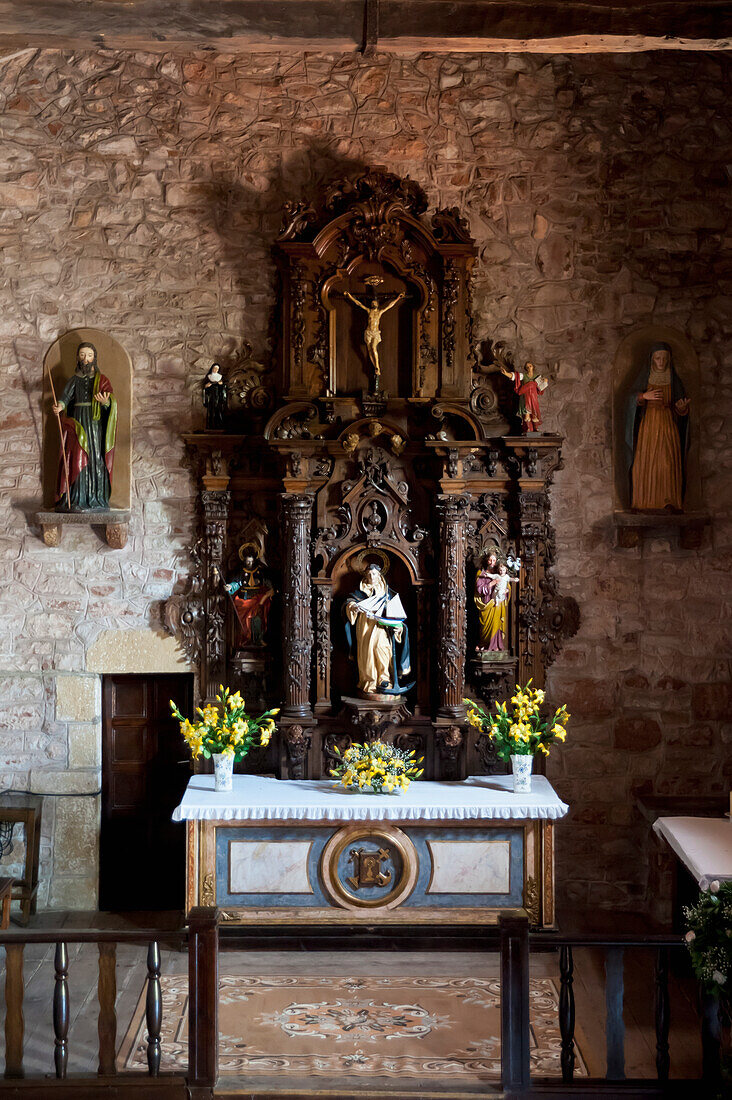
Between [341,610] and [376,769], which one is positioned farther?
[341,610]

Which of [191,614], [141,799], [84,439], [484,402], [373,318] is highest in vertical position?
[373,318]

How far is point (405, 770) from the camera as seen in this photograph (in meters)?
6.90

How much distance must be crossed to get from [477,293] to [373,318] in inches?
35.9

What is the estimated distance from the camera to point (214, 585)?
733 centimetres

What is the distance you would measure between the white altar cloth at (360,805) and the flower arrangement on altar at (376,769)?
75 mm

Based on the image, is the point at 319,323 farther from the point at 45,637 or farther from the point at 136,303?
the point at 45,637

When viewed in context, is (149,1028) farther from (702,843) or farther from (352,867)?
(702,843)

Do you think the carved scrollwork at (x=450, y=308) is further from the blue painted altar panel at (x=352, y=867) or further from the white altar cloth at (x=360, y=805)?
the blue painted altar panel at (x=352, y=867)

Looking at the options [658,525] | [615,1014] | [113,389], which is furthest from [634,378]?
[615,1014]

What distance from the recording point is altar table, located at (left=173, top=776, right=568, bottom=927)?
6520 mm

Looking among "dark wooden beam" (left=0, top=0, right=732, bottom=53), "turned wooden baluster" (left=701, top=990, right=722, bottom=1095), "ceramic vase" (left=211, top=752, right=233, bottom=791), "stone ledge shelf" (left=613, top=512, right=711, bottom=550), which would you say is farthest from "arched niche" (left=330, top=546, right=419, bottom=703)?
"turned wooden baluster" (left=701, top=990, right=722, bottom=1095)

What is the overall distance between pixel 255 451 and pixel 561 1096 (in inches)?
189

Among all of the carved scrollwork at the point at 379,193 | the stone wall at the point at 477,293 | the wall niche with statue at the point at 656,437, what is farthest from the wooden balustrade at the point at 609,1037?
the carved scrollwork at the point at 379,193

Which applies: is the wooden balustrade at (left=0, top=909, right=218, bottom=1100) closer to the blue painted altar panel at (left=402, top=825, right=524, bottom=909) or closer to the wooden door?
the blue painted altar panel at (left=402, top=825, right=524, bottom=909)
